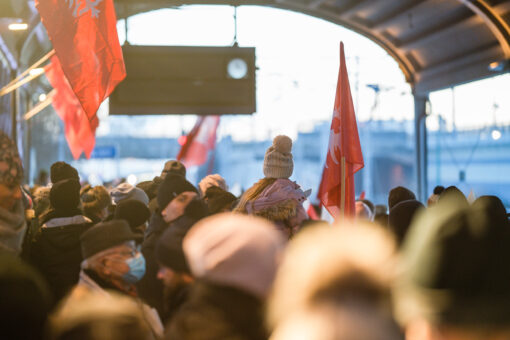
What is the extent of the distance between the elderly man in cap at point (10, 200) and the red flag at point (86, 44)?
7.79ft

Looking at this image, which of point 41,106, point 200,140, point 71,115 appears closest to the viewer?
point 71,115

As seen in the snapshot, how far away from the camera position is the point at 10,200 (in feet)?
12.3

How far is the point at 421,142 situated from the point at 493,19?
4593mm

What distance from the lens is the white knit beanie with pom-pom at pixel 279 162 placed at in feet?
16.5

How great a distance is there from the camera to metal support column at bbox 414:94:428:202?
14.3 m

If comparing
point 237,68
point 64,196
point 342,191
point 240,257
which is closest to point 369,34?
point 237,68

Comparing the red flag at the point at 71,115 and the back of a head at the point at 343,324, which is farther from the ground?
the red flag at the point at 71,115

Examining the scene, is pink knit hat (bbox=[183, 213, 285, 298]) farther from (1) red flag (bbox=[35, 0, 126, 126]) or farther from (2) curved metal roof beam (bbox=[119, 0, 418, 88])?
(2) curved metal roof beam (bbox=[119, 0, 418, 88])

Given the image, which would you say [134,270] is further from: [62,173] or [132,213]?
[62,173]

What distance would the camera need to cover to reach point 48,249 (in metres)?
4.97

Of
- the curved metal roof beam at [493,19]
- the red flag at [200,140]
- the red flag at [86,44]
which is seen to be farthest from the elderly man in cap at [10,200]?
the red flag at [200,140]

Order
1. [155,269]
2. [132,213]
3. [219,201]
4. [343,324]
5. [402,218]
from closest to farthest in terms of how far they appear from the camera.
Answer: [343,324] < [155,269] < [132,213] < [402,218] < [219,201]

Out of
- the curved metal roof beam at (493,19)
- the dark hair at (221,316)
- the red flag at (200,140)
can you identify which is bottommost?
the dark hair at (221,316)

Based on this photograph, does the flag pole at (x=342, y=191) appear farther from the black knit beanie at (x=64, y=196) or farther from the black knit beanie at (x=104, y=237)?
the black knit beanie at (x=104, y=237)
